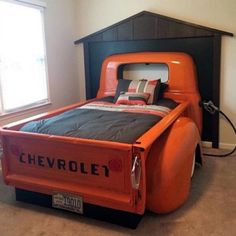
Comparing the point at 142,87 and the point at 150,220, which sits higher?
the point at 142,87

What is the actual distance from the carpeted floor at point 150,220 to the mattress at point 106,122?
62 centimetres

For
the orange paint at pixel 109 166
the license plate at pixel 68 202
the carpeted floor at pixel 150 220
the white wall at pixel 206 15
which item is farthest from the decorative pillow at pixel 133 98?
the license plate at pixel 68 202

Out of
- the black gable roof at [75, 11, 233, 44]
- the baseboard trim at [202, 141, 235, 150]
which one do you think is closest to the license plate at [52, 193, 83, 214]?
the baseboard trim at [202, 141, 235, 150]

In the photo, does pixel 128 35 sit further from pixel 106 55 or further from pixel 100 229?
pixel 100 229

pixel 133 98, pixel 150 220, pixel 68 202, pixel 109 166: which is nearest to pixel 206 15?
A: pixel 133 98

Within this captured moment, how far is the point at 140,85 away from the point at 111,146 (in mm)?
1688

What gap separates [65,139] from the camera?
6.97 ft

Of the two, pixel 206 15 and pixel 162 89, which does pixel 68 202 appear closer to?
pixel 162 89

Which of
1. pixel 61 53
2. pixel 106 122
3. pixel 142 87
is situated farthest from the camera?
pixel 61 53

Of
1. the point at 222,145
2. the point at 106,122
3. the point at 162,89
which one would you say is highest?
the point at 162,89

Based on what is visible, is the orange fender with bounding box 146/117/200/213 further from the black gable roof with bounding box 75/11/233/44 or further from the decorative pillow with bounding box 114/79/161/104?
the black gable roof with bounding box 75/11/233/44

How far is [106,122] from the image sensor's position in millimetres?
2572

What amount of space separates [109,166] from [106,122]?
1.99ft

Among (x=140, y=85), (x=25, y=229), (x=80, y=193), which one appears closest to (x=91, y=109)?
(x=140, y=85)
